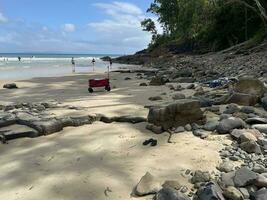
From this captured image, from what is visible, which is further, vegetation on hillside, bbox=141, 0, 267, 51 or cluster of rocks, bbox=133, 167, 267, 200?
vegetation on hillside, bbox=141, 0, 267, 51

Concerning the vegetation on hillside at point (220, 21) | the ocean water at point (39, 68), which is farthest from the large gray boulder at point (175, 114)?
the ocean water at point (39, 68)

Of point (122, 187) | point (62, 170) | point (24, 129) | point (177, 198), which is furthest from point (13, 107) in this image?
point (177, 198)

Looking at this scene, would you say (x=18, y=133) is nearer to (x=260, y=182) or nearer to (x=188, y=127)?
(x=188, y=127)

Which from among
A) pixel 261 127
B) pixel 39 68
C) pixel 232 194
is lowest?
pixel 39 68

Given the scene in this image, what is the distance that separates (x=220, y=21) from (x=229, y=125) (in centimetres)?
3618

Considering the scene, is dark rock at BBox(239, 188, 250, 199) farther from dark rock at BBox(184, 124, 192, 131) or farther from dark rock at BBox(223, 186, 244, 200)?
dark rock at BBox(184, 124, 192, 131)

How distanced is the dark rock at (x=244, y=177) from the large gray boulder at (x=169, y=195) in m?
0.67

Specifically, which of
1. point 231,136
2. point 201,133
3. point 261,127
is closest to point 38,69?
point 201,133

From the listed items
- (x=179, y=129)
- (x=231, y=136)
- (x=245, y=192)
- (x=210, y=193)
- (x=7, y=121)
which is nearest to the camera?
(x=210, y=193)

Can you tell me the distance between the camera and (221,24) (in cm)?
4106

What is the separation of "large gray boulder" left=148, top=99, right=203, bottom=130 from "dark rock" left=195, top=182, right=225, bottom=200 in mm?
2344

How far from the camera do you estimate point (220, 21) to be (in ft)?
134

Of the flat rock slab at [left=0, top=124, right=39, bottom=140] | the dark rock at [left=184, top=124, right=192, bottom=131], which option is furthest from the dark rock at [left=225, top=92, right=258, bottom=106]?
the flat rock slab at [left=0, top=124, right=39, bottom=140]

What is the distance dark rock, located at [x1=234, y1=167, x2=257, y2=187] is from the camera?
4.52 meters
